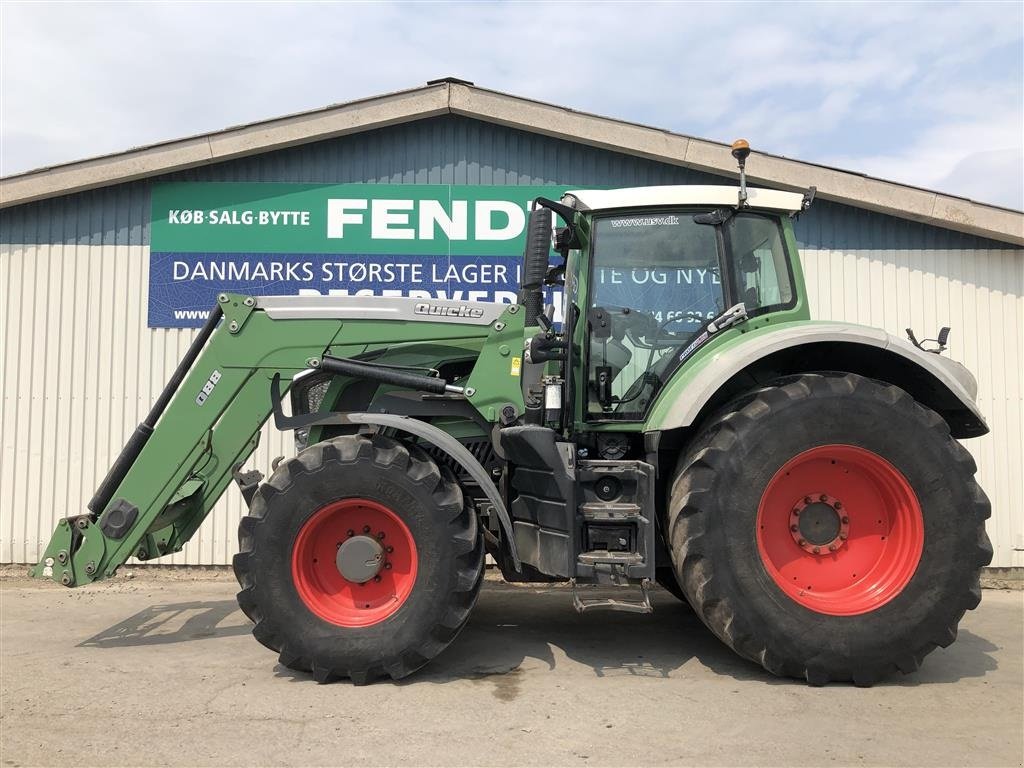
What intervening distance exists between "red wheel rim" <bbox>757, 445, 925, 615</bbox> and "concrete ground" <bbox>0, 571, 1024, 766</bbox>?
1.80 feet

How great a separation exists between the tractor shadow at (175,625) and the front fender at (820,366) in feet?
11.0

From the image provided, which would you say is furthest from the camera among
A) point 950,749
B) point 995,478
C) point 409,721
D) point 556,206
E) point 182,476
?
point 995,478

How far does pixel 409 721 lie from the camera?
357 centimetres

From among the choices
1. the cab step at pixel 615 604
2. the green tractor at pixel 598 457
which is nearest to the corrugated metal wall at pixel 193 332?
the green tractor at pixel 598 457

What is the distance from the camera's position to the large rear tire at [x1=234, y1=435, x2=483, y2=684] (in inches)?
160

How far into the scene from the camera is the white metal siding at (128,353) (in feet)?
24.1

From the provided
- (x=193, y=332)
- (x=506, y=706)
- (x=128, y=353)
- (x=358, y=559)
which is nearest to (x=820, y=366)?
(x=506, y=706)

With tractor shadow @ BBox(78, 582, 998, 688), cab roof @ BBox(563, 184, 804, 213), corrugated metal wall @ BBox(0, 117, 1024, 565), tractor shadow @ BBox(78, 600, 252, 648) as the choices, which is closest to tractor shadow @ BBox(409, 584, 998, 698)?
tractor shadow @ BBox(78, 582, 998, 688)

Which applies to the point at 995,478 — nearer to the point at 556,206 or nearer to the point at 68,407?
the point at 556,206

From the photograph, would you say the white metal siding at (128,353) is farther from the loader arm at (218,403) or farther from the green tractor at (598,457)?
the green tractor at (598,457)

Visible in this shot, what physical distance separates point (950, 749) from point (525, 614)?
9.83 ft

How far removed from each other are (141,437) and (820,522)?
411 cm

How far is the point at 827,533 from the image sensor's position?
13.9ft

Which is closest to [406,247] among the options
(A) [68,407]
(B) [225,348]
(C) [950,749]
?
(B) [225,348]
